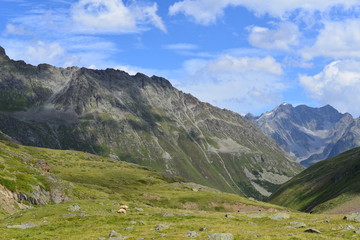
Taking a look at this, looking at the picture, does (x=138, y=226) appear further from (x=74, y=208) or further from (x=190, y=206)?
(x=190, y=206)

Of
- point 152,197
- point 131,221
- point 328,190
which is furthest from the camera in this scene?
point 328,190

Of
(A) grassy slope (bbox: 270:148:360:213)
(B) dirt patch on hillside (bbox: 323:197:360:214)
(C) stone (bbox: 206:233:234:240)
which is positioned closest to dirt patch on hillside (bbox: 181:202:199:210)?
(B) dirt patch on hillside (bbox: 323:197:360:214)

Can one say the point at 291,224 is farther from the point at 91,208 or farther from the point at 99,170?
the point at 99,170

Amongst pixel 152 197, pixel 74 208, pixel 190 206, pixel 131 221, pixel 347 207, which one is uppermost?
pixel 74 208

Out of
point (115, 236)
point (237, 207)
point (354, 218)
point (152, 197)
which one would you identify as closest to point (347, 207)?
point (237, 207)

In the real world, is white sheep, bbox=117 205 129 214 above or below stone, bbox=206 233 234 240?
below

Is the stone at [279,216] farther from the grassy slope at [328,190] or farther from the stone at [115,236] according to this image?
the grassy slope at [328,190]

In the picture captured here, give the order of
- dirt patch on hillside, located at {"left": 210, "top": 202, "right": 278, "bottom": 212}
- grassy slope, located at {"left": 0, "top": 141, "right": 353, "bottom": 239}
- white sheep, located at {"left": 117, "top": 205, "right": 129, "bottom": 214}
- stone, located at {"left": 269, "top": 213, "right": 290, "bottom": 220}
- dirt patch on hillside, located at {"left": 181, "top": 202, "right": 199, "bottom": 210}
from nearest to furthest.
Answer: grassy slope, located at {"left": 0, "top": 141, "right": 353, "bottom": 239} < stone, located at {"left": 269, "top": 213, "right": 290, "bottom": 220} < white sheep, located at {"left": 117, "top": 205, "right": 129, "bottom": 214} < dirt patch on hillside, located at {"left": 181, "top": 202, "right": 199, "bottom": 210} < dirt patch on hillside, located at {"left": 210, "top": 202, "right": 278, "bottom": 212}

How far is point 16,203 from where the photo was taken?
66.8 metres

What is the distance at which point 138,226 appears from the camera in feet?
157

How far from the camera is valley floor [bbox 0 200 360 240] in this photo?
3912cm

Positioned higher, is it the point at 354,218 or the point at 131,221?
the point at 354,218

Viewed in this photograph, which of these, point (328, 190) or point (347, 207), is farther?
point (328, 190)

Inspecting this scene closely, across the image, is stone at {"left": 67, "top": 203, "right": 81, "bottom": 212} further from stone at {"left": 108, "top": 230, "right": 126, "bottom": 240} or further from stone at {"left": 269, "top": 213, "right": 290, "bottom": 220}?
stone at {"left": 269, "top": 213, "right": 290, "bottom": 220}
